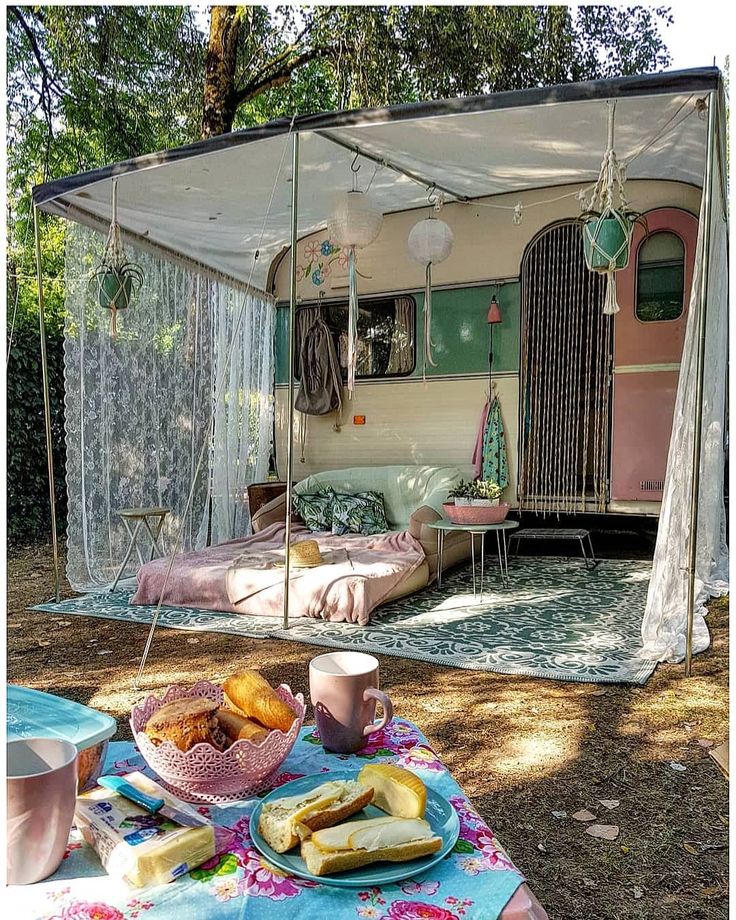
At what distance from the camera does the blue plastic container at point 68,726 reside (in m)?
1.09

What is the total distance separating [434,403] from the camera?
749 cm

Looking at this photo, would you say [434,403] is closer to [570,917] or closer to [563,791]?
[563,791]

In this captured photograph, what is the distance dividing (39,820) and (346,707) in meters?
0.51

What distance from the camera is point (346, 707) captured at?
126cm

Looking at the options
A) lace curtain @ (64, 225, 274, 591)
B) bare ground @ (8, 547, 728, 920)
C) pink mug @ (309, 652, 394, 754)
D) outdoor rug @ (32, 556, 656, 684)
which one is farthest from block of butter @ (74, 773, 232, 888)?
lace curtain @ (64, 225, 274, 591)

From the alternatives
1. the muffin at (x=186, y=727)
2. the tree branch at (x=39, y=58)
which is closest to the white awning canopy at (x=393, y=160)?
the muffin at (x=186, y=727)

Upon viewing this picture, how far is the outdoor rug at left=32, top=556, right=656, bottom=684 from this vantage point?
4.05 meters

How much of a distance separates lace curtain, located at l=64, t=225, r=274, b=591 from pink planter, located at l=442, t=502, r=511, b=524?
6.19ft

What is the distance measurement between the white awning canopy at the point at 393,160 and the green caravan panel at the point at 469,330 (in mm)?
908

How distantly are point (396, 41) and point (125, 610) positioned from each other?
6.33 meters

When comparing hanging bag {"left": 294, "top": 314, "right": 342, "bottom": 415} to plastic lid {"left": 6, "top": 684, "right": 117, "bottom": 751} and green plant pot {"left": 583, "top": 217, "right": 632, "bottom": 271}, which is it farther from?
plastic lid {"left": 6, "top": 684, "right": 117, "bottom": 751}

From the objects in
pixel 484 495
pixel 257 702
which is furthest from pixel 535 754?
pixel 484 495

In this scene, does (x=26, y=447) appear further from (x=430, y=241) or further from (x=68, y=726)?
(x=68, y=726)

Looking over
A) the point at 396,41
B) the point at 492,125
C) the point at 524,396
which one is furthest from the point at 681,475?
the point at 396,41
